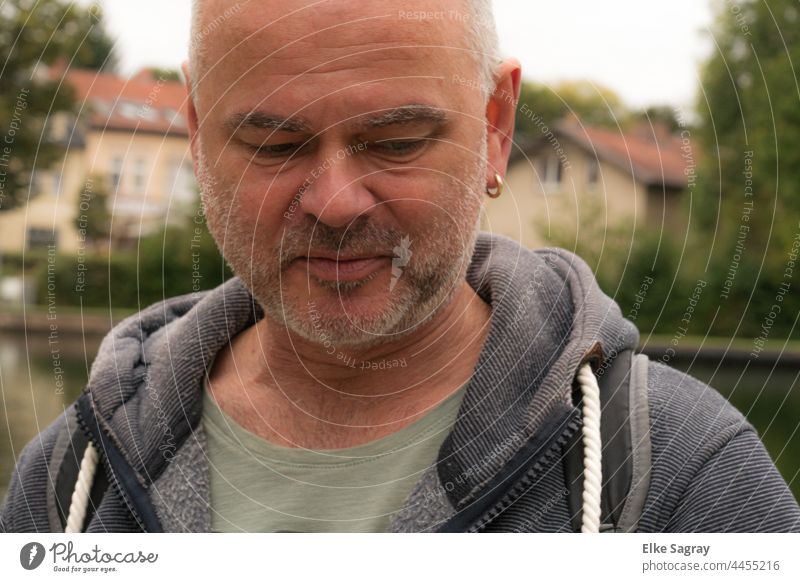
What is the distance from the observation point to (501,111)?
1.38 metres

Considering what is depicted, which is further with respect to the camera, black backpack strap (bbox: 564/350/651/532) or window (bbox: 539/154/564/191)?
window (bbox: 539/154/564/191)

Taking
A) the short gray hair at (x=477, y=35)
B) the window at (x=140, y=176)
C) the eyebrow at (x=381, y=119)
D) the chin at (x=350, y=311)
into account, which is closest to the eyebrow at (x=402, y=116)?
the eyebrow at (x=381, y=119)

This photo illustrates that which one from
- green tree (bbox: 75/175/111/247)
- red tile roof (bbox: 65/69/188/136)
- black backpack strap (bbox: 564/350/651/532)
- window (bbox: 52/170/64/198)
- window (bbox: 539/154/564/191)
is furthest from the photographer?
green tree (bbox: 75/175/111/247)

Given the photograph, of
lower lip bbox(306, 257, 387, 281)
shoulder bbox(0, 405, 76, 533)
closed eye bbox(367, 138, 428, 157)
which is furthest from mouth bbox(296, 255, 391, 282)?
shoulder bbox(0, 405, 76, 533)

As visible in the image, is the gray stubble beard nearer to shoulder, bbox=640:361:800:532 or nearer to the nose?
the nose

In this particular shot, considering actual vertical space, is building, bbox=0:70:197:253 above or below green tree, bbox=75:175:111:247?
above

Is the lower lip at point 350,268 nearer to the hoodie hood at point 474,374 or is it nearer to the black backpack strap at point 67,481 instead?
the hoodie hood at point 474,374

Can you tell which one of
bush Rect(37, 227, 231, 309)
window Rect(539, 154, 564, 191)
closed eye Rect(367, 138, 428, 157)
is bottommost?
bush Rect(37, 227, 231, 309)

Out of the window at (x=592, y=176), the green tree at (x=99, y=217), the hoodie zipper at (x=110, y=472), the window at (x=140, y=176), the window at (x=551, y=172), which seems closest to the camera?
the hoodie zipper at (x=110, y=472)

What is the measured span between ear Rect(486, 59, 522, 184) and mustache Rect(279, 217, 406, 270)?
0.18 meters

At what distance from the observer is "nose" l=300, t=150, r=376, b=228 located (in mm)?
1261

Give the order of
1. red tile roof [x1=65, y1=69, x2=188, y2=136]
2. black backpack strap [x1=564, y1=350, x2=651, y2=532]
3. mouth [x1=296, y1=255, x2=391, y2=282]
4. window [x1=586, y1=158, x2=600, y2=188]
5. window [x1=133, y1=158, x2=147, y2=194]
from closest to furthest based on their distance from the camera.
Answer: black backpack strap [x1=564, y1=350, x2=651, y2=532] < mouth [x1=296, y1=255, x2=391, y2=282] < red tile roof [x1=65, y1=69, x2=188, y2=136] < window [x1=133, y1=158, x2=147, y2=194] < window [x1=586, y1=158, x2=600, y2=188]

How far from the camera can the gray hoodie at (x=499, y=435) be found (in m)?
A: 1.24
